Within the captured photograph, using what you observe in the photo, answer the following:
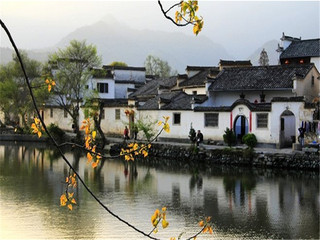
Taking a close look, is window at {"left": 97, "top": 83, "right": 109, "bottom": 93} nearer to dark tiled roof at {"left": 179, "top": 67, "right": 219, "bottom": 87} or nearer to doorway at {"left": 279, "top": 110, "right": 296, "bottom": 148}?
dark tiled roof at {"left": 179, "top": 67, "right": 219, "bottom": 87}

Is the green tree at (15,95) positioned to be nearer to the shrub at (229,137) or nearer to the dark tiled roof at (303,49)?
the shrub at (229,137)

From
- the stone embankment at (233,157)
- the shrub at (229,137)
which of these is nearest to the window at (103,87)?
the stone embankment at (233,157)

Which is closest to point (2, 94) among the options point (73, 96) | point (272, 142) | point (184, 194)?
point (73, 96)

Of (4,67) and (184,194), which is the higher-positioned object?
(4,67)

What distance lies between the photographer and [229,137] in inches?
1256

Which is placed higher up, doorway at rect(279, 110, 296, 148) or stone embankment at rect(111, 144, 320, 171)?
doorway at rect(279, 110, 296, 148)

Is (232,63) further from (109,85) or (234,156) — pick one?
(234,156)

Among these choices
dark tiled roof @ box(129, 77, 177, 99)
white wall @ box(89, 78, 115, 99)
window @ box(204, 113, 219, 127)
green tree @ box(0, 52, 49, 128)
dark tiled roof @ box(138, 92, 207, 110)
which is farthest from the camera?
white wall @ box(89, 78, 115, 99)

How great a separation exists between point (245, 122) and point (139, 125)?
7862 mm

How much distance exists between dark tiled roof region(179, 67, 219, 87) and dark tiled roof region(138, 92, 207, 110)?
3760mm

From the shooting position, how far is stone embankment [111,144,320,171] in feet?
87.9

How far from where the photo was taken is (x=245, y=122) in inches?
1361

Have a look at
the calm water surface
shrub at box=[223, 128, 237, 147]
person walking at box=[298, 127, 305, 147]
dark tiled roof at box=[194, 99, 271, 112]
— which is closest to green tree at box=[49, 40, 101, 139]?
dark tiled roof at box=[194, 99, 271, 112]

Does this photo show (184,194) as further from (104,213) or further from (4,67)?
(4,67)
